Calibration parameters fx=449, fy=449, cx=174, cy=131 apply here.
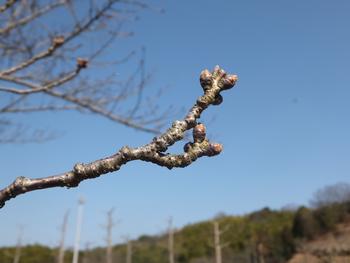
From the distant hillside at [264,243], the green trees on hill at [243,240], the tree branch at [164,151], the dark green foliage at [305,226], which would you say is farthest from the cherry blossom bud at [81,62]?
the dark green foliage at [305,226]

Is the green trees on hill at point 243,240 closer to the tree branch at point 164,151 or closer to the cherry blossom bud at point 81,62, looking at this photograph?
the cherry blossom bud at point 81,62

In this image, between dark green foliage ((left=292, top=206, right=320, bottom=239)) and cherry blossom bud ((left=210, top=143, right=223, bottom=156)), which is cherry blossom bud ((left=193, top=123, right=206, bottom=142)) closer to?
cherry blossom bud ((left=210, top=143, right=223, bottom=156))

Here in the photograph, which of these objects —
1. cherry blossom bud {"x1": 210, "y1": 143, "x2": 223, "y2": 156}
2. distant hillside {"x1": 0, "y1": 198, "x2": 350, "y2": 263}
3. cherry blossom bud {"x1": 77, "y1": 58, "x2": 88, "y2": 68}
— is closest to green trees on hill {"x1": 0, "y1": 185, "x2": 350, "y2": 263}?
distant hillside {"x1": 0, "y1": 198, "x2": 350, "y2": 263}

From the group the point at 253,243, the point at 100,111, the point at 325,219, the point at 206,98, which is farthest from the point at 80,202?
the point at 206,98

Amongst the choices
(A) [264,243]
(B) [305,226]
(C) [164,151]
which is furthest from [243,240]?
(C) [164,151]

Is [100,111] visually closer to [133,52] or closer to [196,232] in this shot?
[133,52]

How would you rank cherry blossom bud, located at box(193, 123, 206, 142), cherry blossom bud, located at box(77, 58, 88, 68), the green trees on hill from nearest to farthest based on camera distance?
1. cherry blossom bud, located at box(193, 123, 206, 142)
2. cherry blossom bud, located at box(77, 58, 88, 68)
3. the green trees on hill
